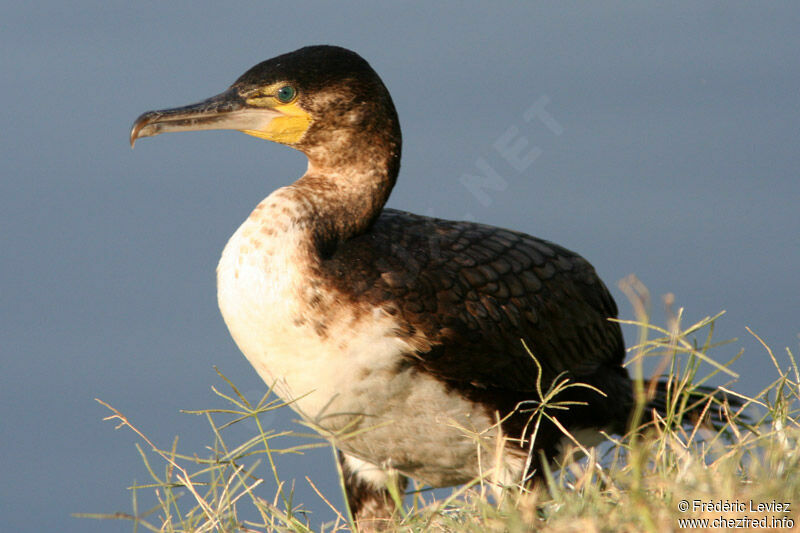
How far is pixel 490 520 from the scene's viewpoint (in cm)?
274

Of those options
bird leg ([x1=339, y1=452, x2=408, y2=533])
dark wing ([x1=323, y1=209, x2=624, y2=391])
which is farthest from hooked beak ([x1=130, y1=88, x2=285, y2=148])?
bird leg ([x1=339, y1=452, x2=408, y2=533])

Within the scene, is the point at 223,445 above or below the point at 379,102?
below

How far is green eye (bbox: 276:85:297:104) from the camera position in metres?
3.57

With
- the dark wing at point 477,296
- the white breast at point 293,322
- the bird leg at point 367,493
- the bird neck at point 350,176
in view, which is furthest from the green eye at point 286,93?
the bird leg at point 367,493

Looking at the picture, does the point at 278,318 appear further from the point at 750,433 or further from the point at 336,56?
the point at 750,433

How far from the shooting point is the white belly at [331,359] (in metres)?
3.34

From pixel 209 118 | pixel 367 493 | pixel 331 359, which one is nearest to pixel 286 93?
pixel 209 118

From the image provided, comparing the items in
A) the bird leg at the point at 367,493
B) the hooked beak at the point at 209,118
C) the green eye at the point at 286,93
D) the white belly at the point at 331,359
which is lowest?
the bird leg at the point at 367,493

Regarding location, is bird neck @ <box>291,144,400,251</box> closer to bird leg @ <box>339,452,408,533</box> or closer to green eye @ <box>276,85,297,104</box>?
green eye @ <box>276,85,297,104</box>

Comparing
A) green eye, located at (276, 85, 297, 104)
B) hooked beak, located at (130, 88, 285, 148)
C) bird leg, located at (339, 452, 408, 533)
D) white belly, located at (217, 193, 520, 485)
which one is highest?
green eye, located at (276, 85, 297, 104)

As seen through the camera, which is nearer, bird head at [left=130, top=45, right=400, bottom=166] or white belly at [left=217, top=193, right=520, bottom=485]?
white belly at [left=217, top=193, right=520, bottom=485]

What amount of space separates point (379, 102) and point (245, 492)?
1351 mm

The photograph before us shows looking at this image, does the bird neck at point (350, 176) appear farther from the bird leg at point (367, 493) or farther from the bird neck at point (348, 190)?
the bird leg at point (367, 493)

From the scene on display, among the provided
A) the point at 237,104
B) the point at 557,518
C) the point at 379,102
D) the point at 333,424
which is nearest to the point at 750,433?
the point at 557,518
